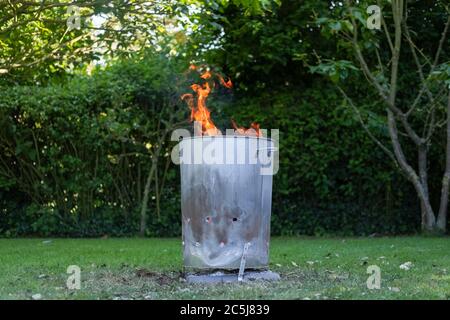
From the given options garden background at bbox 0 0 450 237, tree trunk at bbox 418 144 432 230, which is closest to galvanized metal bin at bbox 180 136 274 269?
garden background at bbox 0 0 450 237

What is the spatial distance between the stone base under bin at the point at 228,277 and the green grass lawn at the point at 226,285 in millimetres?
100

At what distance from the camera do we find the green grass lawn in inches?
178

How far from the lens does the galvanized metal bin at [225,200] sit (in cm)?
512

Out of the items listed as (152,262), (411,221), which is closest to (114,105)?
(152,262)

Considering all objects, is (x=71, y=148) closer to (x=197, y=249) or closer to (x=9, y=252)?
(x=9, y=252)

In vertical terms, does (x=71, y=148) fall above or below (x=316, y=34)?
below

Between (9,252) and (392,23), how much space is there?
6.71 m

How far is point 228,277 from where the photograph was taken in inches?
204

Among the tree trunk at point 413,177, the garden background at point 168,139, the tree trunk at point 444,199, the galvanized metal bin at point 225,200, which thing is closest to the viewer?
the galvanized metal bin at point 225,200

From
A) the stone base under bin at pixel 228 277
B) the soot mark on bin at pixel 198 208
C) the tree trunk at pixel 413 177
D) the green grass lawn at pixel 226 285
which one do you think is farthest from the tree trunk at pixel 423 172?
the soot mark on bin at pixel 198 208

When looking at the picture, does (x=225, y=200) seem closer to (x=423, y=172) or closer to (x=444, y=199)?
(x=423, y=172)

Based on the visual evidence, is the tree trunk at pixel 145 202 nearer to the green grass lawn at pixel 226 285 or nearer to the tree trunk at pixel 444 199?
the green grass lawn at pixel 226 285

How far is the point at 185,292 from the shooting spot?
4613 mm

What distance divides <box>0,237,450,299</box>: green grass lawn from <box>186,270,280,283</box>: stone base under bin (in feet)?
0.33
